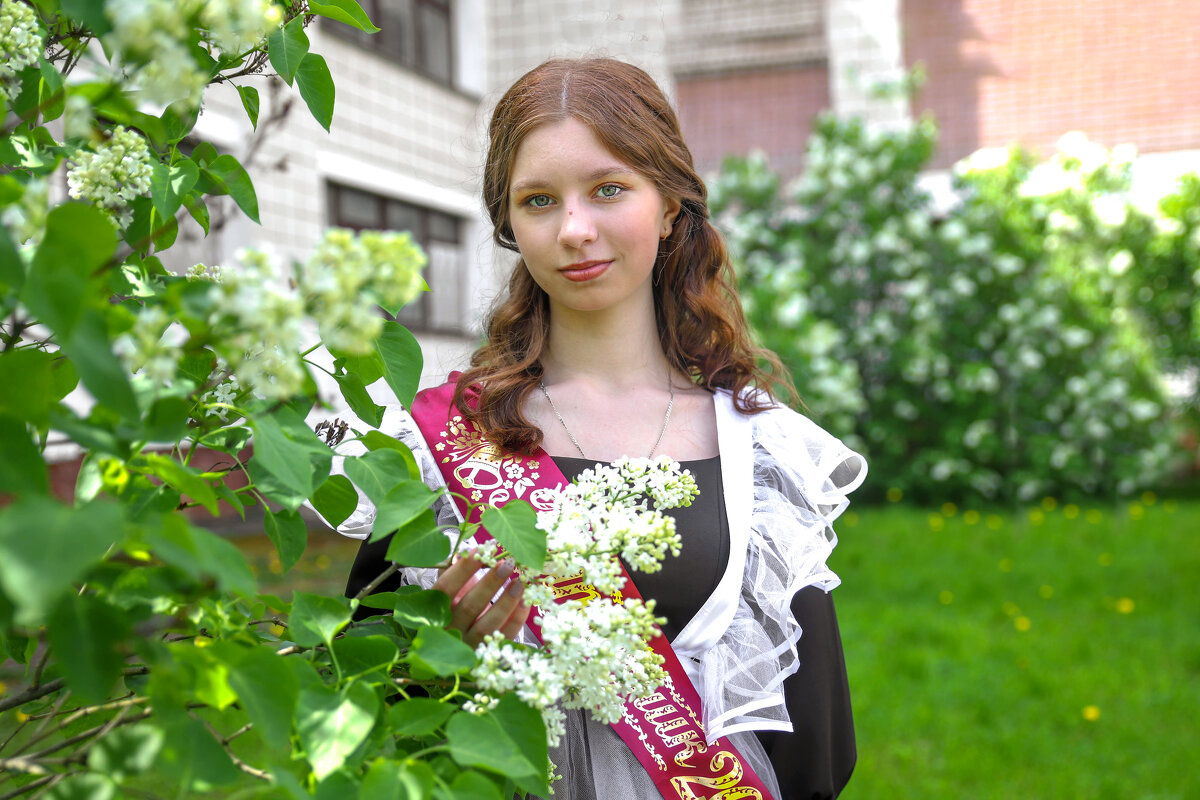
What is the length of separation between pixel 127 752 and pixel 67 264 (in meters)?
0.28

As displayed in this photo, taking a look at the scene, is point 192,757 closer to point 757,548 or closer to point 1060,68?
point 757,548

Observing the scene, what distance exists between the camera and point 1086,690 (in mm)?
4062

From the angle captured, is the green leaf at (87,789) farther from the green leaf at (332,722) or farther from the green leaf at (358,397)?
the green leaf at (358,397)

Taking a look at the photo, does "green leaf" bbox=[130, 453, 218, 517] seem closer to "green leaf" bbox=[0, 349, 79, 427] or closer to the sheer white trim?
"green leaf" bbox=[0, 349, 79, 427]

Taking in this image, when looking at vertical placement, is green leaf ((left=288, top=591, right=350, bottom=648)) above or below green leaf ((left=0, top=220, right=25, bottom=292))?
below

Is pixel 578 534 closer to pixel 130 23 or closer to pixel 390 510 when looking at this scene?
pixel 390 510

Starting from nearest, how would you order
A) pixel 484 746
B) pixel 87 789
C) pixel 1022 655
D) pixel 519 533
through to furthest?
pixel 87 789, pixel 484 746, pixel 519 533, pixel 1022 655

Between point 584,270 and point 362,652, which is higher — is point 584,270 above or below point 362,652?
above

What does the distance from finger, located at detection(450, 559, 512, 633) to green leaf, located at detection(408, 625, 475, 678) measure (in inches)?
8.2

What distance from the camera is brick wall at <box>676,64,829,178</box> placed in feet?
34.4

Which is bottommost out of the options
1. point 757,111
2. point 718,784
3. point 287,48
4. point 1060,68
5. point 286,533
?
point 718,784

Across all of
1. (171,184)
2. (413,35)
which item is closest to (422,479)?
(171,184)

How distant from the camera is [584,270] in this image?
1532 millimetres

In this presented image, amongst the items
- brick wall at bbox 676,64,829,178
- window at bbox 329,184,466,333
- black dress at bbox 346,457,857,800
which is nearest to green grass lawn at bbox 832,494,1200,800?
black dress at bbox 346,457,857,800
